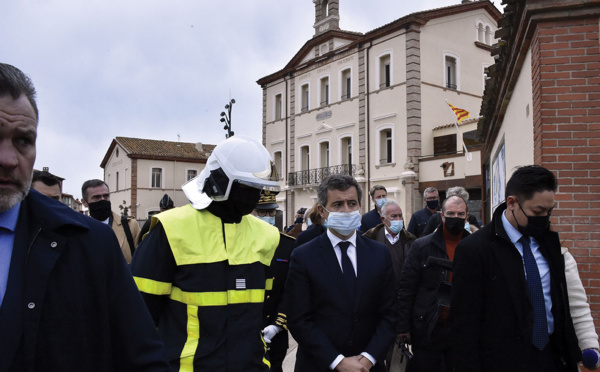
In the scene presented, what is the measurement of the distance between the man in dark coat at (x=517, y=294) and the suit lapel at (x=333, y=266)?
2.44ft

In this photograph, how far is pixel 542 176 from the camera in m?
3.13

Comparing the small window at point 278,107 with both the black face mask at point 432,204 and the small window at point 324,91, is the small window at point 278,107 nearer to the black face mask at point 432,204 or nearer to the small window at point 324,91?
the small window at point 324,91

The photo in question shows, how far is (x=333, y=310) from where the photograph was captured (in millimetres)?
3502

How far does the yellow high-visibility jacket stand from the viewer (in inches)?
100

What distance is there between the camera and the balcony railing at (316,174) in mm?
27031

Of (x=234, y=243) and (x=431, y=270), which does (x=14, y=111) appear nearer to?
(x=234, y=243)

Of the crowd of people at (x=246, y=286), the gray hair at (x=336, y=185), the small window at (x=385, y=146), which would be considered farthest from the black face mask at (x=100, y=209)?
the small window at (x=385, y=146)

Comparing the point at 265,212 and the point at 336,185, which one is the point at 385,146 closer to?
the point at 265,212

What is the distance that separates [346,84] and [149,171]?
73.0 ft

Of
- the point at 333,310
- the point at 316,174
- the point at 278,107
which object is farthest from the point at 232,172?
the point at 278,107

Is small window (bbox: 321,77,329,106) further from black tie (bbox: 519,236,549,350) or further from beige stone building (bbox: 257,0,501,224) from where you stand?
black tie (bbox: 519,236,549,350)

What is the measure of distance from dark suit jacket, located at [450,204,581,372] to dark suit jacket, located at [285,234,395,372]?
58 centimetres

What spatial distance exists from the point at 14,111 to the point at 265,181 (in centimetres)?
159

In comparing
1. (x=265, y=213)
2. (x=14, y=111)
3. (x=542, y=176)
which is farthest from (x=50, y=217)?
(x=265, y=213)
